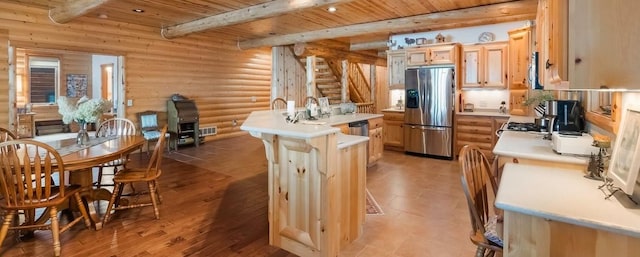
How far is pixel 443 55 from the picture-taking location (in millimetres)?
5793

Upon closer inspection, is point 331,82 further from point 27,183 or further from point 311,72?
point 27,183

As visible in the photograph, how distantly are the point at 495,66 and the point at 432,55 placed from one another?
104 centimetres

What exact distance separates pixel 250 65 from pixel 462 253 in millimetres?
7497

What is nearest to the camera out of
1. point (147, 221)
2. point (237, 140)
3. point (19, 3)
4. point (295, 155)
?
point (295, 155)

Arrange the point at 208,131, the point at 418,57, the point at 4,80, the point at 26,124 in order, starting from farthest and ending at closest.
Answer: the point at 208,131 → the point at 26,124 → the point at 418,57 → the point at 4,80

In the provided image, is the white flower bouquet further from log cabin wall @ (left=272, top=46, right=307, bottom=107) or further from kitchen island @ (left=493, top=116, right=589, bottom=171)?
log cabin wall @ (left=272, top=46, right=307, bottom=107)

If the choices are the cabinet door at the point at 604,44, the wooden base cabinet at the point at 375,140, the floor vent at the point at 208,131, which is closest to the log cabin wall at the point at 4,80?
the floor vent at the point at 208,131

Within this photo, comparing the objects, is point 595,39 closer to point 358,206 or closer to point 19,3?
point 358,206

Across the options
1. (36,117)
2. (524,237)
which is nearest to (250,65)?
(36,117)

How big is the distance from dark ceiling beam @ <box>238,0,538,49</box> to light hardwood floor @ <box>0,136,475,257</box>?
240 centimetres

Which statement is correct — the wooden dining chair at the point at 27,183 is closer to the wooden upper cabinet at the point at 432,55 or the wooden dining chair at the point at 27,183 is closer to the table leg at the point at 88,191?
the table leg at the point at 88,191

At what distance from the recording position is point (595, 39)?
1.03 metres

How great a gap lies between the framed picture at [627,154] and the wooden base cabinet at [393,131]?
194 inches

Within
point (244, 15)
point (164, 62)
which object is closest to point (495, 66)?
point (244, 15)
